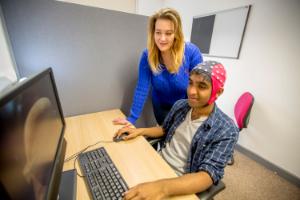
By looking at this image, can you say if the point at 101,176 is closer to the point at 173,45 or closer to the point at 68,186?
the point at 68,186

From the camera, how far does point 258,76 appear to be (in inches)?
73.6

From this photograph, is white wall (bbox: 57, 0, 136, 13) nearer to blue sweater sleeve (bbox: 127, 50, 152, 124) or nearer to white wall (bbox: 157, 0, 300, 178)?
white wall (bbox: 157, 0, 300, 178)

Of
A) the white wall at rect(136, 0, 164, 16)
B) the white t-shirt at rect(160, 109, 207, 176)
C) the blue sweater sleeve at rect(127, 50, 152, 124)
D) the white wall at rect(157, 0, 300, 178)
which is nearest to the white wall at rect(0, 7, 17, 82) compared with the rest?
the blue sweater sleeve at rect(127, 50, 152, 124)

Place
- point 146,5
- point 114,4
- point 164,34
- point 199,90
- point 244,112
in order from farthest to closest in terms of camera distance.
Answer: point 146,5
point 114,4
point 244,112
point 164,34
point 199,90

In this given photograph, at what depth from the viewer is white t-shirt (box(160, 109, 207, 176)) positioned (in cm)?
91

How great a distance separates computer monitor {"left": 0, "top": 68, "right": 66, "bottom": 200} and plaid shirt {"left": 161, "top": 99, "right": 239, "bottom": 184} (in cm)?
62

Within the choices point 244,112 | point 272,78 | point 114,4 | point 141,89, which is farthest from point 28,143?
point 114,4

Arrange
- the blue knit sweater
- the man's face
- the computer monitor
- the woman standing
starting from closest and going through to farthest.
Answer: the computer monitor → the man's face → the woman standing → the blue knit sweater

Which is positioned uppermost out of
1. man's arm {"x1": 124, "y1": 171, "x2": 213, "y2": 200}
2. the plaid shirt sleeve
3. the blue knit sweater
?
the blue knit sweater

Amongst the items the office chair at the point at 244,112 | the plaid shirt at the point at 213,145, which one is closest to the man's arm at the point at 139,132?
the plaid shirt at the point at 213,145

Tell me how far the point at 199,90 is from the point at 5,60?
1.15 metres

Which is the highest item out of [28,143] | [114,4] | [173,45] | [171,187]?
[114,4]

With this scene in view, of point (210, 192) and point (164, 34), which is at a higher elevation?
point (164, 34)

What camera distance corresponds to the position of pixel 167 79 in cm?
121
